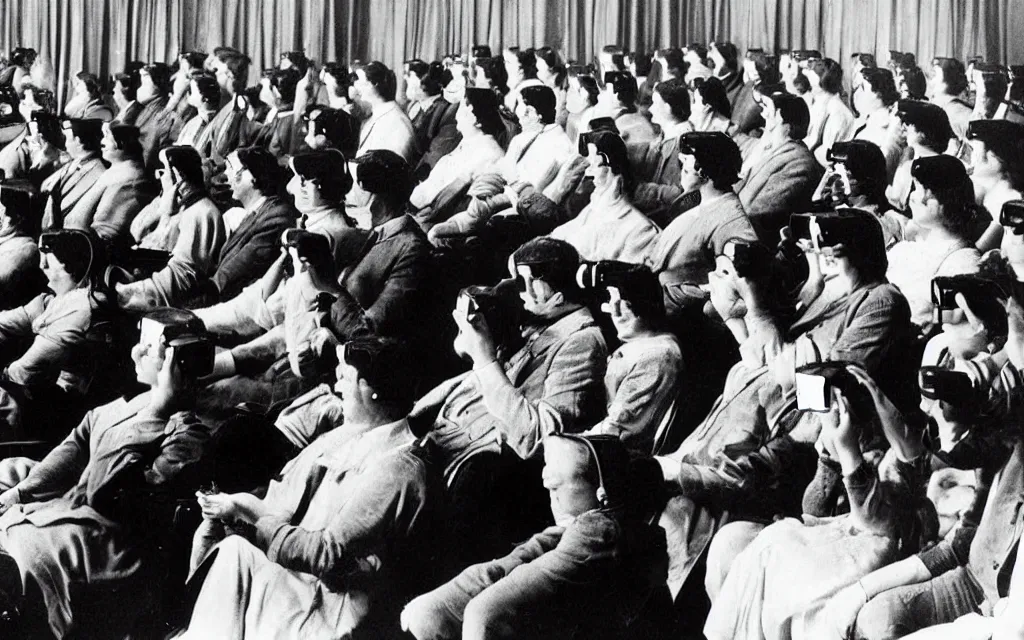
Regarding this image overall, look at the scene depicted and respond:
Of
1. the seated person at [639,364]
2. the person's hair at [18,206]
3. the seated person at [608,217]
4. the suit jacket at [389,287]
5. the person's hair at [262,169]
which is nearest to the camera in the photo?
the seated person at [639,364]

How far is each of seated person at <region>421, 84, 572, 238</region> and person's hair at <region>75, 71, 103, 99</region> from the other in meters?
3.93

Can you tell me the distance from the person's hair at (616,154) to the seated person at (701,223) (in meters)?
0.33

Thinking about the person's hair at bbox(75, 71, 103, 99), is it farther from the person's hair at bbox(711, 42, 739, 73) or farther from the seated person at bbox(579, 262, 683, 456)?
the seated person at bbox(579, 262, 683, 456)

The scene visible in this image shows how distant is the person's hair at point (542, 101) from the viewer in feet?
33.2

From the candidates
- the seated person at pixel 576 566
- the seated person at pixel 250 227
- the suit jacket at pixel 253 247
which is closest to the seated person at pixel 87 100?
the seated person at pixel 250 227

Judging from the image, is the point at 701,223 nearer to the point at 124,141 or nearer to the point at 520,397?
the point at 520,397

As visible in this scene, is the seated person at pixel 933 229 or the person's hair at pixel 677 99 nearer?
the seated person at pixel 933 229

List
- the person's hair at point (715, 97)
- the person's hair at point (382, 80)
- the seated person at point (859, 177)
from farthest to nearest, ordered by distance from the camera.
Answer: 1. the person's hair at point (382, 80)
2. the person's hair at point (715, 97)
3. the seated person at point (859, 177)

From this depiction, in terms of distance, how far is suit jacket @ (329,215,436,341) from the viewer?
952cm

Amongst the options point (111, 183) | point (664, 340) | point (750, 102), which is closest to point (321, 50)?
point (111, 183)

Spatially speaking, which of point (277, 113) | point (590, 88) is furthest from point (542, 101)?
point (277, 113)

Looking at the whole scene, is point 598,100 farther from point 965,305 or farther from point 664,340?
point 965,305

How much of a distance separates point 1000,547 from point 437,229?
12.0ft

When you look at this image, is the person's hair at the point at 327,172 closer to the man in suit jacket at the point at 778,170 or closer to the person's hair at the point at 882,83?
the man in suit jacket at the point at 778,170
